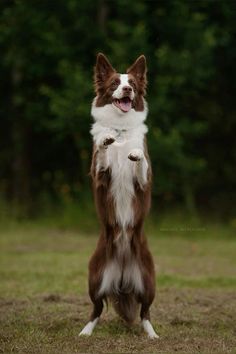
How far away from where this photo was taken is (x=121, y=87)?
623 cm

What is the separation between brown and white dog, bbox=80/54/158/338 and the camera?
6.15 meters

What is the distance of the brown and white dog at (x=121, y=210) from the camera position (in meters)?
6.15

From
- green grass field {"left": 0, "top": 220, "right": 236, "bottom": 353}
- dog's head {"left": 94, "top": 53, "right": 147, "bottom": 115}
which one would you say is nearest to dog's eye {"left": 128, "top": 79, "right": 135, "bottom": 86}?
dog's head {"left": 94, "top": 53, "right": 147, "bottom": 115}

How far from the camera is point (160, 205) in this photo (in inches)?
614

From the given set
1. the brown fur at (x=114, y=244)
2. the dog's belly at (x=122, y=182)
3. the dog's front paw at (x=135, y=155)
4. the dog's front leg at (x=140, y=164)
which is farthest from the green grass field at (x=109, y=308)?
the dog's front paw at (x=135, y=155)

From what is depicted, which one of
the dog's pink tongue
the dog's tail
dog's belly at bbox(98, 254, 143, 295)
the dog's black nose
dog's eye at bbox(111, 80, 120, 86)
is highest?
dog's eye at bbox(111, 80, 120, 86)

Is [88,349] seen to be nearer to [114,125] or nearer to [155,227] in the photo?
[114,125]

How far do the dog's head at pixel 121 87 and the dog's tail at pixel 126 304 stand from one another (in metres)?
1.64

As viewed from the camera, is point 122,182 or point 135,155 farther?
point 122,182

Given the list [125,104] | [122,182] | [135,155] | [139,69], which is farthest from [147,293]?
[139,69]

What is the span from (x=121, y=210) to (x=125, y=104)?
3.09ft

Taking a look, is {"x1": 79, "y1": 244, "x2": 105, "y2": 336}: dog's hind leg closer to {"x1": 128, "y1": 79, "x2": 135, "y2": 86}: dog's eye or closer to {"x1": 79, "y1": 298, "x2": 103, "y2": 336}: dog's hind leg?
{"x1": 79, "y1": 298, "x2": 103, "y2": 336}: dog's hind leg

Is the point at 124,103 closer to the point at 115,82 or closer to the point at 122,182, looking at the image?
the point at 115,82

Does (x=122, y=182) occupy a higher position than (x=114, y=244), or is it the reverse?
(x=122, y=182)
